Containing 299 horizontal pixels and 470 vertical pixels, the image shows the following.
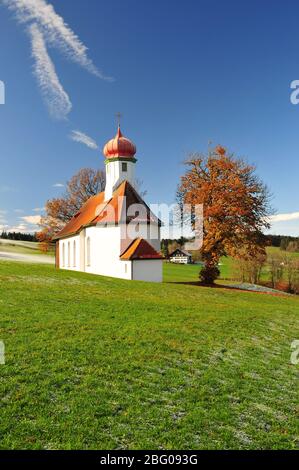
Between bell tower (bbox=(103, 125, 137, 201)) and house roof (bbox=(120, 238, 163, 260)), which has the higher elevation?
bell tower (bbox=(103, 125, 137, 201))

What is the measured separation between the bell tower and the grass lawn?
2192cm

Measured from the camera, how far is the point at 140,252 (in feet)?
94.7

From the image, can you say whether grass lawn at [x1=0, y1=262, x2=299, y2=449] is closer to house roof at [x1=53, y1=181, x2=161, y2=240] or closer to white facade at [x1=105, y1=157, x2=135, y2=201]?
house roof at [x1=53, y1=181, x2=161, y2=240]

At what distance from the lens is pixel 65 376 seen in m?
7.91

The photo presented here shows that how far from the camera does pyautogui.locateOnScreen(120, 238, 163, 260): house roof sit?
28719 millimetres

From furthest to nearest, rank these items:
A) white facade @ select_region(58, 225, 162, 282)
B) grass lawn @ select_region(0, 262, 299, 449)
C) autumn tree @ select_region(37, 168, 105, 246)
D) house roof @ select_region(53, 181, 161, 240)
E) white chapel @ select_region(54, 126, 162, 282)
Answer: autumn tree @ select_region(37, 168, 105, 246) < house roof @ select_region(53, 181, 161, 240) < white chapel @ select_region(54, 126, 162, 282) < white facade @ select_region(58, 225, 162, 282) < grass lawn @ select_region(0, 262, 299, 449)

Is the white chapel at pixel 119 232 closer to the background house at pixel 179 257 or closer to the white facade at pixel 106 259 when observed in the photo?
the white facade at pixel 106 259

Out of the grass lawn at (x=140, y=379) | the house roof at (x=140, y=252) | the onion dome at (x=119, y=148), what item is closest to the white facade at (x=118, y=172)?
the onion dome at (x=119, y=148)

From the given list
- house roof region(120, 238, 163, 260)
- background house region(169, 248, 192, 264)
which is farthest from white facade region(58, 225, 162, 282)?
background house region(169, 248, 192, 264)

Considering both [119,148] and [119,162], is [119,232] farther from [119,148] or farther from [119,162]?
[119,148]

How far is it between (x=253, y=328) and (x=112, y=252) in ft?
59.6

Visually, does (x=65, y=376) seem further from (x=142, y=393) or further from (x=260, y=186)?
(x=260, y=186)

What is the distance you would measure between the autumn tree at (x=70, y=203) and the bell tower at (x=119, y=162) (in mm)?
16411
